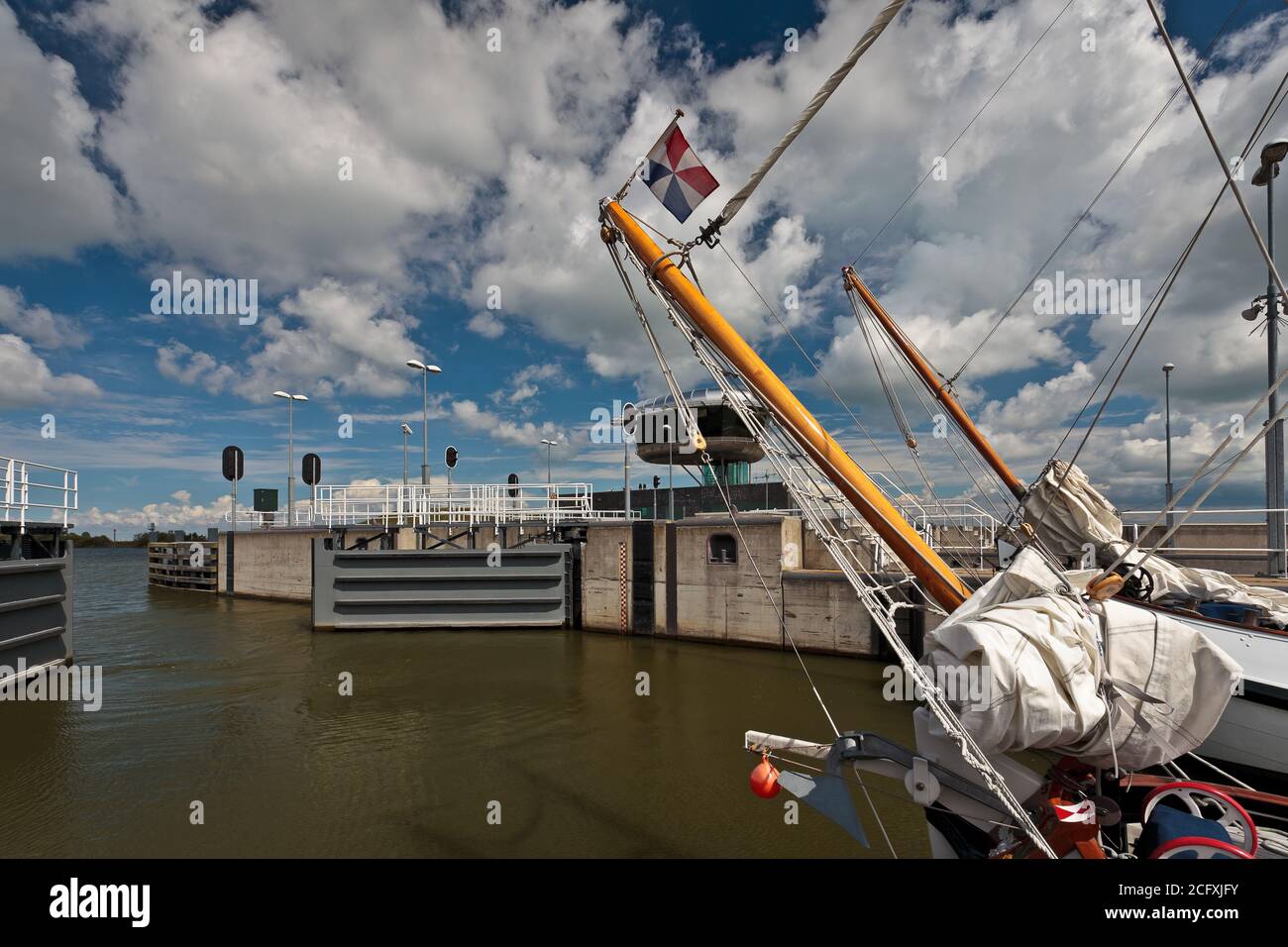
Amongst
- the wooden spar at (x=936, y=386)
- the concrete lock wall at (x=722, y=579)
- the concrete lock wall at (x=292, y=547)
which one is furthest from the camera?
the concrete lock wall at (x=292, y=547)

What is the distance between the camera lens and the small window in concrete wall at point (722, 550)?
17.4m

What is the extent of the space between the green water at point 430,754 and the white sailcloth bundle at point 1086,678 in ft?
10.9

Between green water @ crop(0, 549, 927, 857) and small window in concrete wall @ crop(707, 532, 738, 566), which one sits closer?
green water @ crop(0, 549, 927, 857)

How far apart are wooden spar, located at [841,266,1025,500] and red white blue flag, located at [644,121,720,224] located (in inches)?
237

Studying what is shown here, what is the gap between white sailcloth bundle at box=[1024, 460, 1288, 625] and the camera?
8.97 m

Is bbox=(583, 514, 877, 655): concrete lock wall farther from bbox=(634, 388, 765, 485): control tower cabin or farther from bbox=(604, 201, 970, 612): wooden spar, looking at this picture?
bbox=(634, 388, 765, 485): control tower cabin

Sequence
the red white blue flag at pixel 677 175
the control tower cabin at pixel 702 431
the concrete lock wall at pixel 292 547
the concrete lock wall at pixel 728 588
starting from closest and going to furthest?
1. the red white blue flag at pixel 677 175
2. the concrete lock wall at pixel 728 588
3. the concrete lock wall at pixel 292 547
4. the control tower cabin at pixel 702 431

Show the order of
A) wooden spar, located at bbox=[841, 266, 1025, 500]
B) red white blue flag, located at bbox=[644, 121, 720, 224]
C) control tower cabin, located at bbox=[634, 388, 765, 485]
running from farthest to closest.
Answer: control tower cabin, located at bbox=[634, 388, 765, 485], wooden spar, located at bbox=[841, 266, 1025, 500], red white blue flag, located at bbox=[644, 121, 720, 224]

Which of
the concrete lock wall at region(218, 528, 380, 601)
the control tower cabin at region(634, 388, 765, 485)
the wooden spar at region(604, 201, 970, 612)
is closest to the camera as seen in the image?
the wooden spar at region(604, 201, 970, 612)

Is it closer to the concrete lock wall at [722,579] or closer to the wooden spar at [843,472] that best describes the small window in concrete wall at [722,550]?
the concrete lock wall at [722,579]

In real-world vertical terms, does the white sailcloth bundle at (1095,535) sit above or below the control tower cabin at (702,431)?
below

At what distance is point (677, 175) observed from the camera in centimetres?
718

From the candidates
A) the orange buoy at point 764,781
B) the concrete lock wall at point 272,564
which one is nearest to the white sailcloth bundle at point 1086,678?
the orange buoy at point 764,781

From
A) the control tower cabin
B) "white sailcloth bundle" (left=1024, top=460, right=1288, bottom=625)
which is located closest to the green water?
"white sailcloth bundle" (left=1024, top=460, right=1288, bottom=625)
